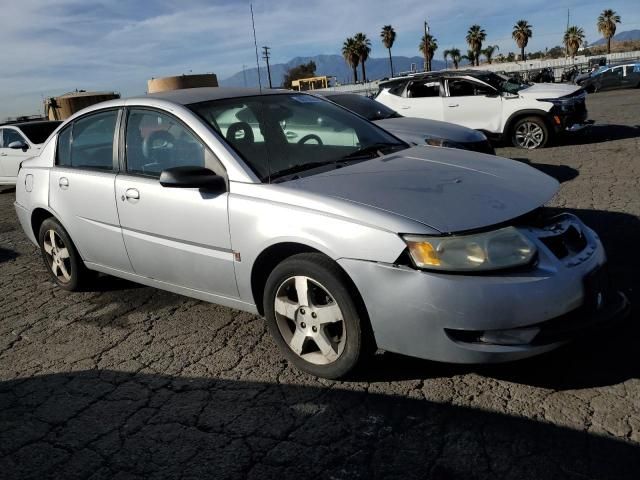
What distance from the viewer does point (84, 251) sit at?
441 centimetres

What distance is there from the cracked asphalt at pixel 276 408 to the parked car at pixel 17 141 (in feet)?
27.0

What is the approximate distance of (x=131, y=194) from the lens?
3783 mm

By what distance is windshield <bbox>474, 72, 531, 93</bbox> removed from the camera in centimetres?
1065

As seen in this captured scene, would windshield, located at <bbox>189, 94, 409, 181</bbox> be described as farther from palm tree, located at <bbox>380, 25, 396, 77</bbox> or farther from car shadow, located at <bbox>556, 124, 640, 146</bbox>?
palm tree, located at <bbox>380, 25, 396, 77</bbox>

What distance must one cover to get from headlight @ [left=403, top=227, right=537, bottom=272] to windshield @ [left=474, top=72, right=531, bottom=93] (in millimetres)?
8803

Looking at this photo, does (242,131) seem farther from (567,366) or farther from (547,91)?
(547,91)

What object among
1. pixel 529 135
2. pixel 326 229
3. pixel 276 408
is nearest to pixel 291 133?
pixel 326 229

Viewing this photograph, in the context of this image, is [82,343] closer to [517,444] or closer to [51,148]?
[51,148]

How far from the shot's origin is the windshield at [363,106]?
28.7 ft

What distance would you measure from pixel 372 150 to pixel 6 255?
4.86 meters

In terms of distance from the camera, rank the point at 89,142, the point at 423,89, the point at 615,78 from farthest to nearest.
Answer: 1. the point at 615,78
2. the point at 423,89
3. the point at 89,142

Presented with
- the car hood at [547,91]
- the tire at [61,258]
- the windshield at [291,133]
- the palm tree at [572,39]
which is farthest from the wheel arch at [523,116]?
the palm tree at [572,39]

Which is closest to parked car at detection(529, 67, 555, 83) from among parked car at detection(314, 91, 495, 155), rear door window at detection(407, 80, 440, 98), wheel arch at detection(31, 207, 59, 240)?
rear door window at detection(407, 80, 440, 98)

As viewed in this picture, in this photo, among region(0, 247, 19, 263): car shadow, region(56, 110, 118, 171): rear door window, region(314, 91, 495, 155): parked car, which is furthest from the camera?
region(314, 91, 495, 155): parked car
